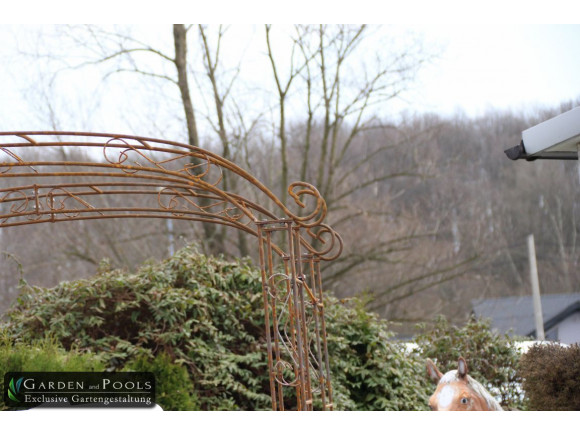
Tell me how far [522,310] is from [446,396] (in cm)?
376

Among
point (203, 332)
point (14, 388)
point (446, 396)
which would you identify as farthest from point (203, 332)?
point (446, 396)

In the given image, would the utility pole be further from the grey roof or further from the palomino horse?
the palomino horse

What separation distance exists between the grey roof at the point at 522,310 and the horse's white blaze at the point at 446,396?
2409 millimetres

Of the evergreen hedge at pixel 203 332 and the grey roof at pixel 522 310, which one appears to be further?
the grey roof at pixel 522 310

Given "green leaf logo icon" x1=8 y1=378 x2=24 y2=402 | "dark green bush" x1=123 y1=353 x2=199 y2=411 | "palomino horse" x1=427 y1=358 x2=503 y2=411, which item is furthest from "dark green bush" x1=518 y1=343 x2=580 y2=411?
"green leaf logo icon" x1=8 y1=378 x2=24 y2=402

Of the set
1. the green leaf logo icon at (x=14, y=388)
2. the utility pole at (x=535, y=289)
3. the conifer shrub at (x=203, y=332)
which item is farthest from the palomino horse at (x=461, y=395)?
the utility pole at (x=535, y=289)

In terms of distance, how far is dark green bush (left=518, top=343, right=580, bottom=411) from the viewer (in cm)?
376

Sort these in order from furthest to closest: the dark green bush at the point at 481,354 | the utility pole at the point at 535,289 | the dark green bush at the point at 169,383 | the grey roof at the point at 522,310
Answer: the utility pole at the point at 535,289 < the grey roof at the point at 522,310 < the dark green bush at the point at 481,354 < the dark green bush at the point at 169,383

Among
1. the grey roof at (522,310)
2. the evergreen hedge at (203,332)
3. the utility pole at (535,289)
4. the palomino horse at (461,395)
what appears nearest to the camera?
the palomino horse at (461,395)

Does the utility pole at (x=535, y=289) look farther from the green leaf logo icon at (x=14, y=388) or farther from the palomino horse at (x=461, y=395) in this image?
the green leaf logo icon at (x=14, y=388)

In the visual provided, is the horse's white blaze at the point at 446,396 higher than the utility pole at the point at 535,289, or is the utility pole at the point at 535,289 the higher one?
the utility pole at the point at 535,289

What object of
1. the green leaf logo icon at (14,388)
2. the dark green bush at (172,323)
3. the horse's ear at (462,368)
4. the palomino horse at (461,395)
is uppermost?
the dark green bush at (172,323)

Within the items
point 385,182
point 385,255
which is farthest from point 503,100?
point 385,255

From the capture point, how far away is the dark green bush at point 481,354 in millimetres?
5309
